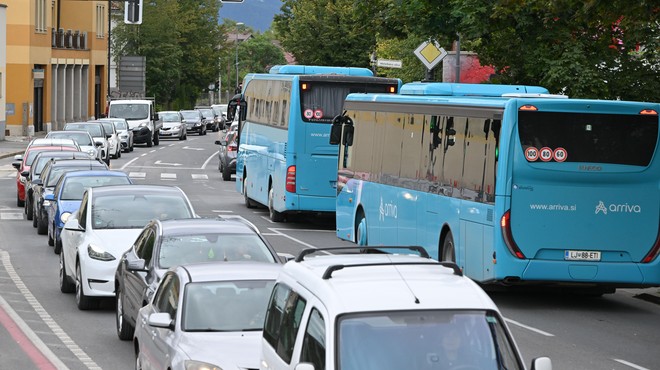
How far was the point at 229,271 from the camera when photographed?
10.9m

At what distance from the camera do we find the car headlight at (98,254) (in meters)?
16.2

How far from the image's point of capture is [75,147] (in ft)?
117

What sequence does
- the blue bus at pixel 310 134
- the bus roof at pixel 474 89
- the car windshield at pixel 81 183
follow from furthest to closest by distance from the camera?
the blue bus at pixel 310 134
the car windshield at pixel 81 183
the bus roof at pixel 474 89

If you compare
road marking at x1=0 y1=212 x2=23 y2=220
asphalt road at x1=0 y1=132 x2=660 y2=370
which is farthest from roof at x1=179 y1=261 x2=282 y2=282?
road marking at x1=0 y1=212 x2=23 y2=220

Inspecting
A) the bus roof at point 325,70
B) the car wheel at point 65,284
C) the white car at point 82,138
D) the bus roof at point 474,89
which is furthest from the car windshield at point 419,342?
the white car at point 82,138

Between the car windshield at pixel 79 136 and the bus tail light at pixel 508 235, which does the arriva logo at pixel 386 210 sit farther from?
the car windshield at pixel 79 136

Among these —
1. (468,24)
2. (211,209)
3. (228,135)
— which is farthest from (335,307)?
(228,135)

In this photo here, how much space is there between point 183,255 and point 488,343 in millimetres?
6695

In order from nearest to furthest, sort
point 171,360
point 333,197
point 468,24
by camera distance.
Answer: point 171,360, point 468,24, point 333,197

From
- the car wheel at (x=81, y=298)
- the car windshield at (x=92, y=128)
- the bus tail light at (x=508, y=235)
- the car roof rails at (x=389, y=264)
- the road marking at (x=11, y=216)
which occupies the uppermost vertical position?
the car roof rails at (x=389, y=264)

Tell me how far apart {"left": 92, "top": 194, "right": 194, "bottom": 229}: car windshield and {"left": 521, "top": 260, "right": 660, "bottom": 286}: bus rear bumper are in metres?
4.82

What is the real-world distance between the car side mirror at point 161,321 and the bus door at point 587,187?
7.86 m

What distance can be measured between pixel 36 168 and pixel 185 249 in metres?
18.3

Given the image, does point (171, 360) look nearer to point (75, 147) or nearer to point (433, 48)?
point (433, 48)
